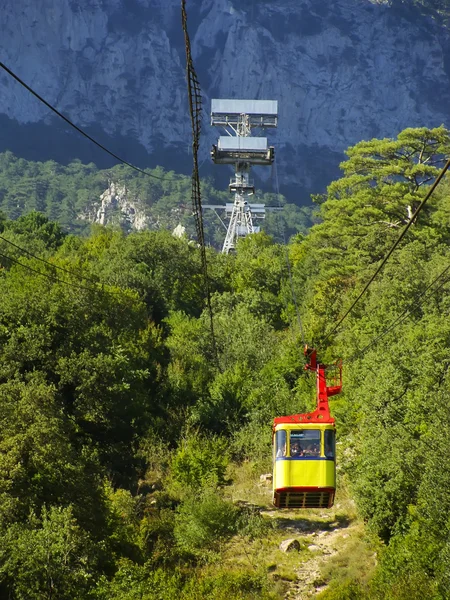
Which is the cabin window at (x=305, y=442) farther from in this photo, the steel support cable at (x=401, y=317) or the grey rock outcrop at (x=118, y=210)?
the grey rock outcrop at (x=118, y=210)

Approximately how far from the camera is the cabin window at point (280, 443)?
61.6ft

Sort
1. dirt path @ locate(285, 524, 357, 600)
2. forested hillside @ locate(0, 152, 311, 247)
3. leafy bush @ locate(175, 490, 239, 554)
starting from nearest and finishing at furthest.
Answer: dirt path @ locate(285, 524, 357, 600) → leafy bush @ locate(175, 490, 239, 554) → forested hillside @ locate(0, 152, 311, 247)

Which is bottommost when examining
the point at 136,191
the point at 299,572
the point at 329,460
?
the point at 299,572

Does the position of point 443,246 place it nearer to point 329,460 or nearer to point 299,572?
point 299,572

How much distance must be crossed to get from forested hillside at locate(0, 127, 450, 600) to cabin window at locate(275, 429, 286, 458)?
433cm

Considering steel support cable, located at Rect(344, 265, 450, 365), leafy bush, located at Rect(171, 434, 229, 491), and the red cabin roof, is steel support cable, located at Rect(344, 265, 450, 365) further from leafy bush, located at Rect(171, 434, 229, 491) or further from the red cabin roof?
the red cabin roof

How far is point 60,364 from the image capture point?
3133 cm

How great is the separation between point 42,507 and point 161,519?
804 cm

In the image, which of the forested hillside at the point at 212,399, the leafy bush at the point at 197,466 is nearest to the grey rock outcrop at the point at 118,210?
the forested hillside at the point at 212,399

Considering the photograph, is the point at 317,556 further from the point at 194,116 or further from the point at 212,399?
the point at 194,116

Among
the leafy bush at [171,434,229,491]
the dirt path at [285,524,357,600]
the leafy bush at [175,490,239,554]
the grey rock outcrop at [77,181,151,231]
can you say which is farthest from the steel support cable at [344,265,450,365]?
the grey rock outcrop at [77,181,151,231]

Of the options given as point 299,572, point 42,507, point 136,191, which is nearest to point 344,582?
point 299,572

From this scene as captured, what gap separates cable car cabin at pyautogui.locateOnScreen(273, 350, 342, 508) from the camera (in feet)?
60.8

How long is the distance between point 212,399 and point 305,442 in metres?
19.6
